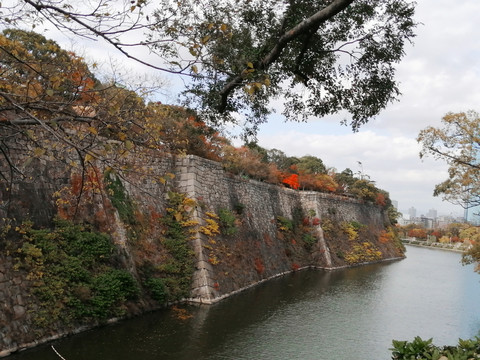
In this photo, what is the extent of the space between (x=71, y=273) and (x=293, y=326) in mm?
6383

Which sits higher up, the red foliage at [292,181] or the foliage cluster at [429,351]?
the red foliage at [292,181]

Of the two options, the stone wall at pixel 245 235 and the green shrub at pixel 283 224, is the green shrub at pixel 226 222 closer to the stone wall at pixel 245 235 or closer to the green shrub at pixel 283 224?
the stone wall at pixel 245 235

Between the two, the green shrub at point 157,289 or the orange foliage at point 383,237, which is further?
the orange foliage at point 383,237

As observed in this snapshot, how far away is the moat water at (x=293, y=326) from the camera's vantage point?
8.62 m

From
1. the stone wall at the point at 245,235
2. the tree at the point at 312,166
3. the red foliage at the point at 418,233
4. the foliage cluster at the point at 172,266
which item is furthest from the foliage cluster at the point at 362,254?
the red foliage at the point at 418,233

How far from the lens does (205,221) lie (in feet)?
47.8

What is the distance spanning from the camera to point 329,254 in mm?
24812

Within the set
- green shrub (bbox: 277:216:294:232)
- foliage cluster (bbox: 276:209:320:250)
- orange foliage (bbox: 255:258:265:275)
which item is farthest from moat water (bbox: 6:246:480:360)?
foliage cluster (bbox: 276:209:320:250)

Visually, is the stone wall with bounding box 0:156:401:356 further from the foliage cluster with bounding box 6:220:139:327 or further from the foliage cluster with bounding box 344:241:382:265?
the foliage cluster with bounding box 344:241:382:265

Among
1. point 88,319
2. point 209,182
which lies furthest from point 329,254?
point 88,319

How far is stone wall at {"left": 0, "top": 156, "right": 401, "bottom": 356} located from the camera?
7809 millimetres

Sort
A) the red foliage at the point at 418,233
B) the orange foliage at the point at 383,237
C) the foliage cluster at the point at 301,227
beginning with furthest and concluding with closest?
the red foliage at the point at 418,233, the orange foliage at the point at 383,237, the foliage cluster at the point at 301,227

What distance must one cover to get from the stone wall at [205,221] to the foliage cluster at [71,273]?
10.7 inches

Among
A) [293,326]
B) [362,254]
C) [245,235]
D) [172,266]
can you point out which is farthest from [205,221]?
[362,254]
